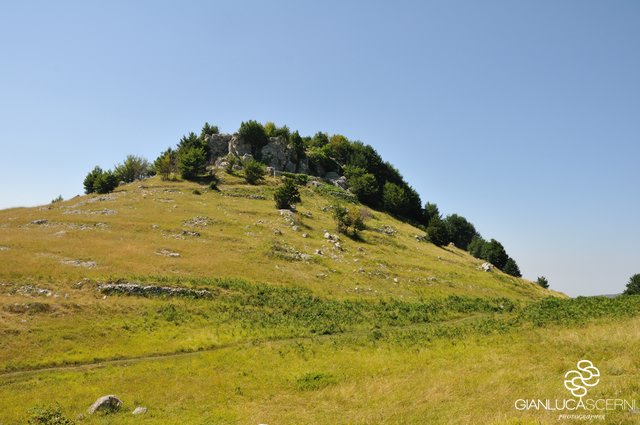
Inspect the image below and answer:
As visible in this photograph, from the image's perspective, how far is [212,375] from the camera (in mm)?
27234

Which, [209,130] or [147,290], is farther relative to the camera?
[209,130]

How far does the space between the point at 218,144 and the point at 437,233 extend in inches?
3215

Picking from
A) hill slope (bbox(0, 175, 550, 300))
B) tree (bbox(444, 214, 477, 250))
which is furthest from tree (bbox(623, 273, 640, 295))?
tree (bbox(444, 214, 477, 250))

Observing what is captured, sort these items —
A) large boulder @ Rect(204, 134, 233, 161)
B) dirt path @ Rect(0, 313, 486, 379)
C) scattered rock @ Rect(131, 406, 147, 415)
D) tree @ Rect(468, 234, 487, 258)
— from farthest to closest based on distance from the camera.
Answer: large boulder @ Rect(204, 134, 233, 161), tree @ Rect(468, 234, 487, 258), dirt path @ Rect(0, 313, 486, 379), scattered rock @ Rect(131, 406, 147, 415)

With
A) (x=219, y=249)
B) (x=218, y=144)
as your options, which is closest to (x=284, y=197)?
(x=219, y=249)

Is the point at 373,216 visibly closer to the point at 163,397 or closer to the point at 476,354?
the point at 476,354

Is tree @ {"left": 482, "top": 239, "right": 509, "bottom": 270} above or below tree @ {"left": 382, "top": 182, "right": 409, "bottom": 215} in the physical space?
below

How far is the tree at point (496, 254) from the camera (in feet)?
352

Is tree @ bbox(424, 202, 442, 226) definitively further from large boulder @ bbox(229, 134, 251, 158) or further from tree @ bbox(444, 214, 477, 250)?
large boulder @ bbox(229, 134, 251, 158)

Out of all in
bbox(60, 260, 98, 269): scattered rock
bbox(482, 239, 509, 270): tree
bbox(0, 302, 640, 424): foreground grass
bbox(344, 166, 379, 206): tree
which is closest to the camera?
bbox(0, 302, 640, 424): foreground grass

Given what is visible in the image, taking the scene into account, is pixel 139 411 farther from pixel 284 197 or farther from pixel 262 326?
pixel 284 197

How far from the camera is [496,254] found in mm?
107375

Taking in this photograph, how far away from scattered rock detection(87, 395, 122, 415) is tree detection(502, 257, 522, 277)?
111 m

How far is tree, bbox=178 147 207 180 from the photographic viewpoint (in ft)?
336
